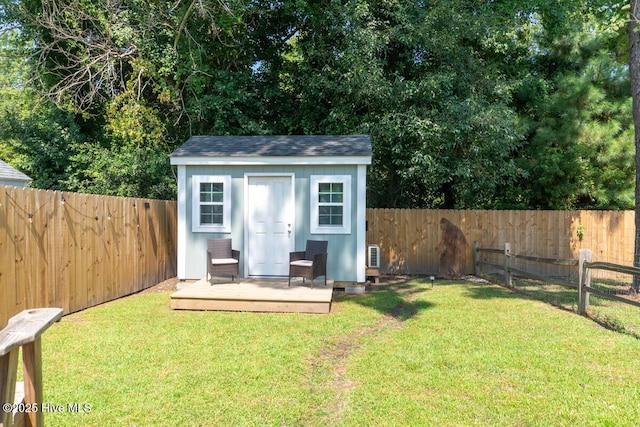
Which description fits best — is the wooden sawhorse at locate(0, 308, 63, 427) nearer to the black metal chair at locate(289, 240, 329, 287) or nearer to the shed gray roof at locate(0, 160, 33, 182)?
the black metal chair at locate(289, 240, 329, 287)

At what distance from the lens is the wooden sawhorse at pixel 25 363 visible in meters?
1.84

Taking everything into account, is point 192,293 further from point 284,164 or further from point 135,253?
point 284,164

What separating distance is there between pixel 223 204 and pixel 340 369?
5249 millimetres

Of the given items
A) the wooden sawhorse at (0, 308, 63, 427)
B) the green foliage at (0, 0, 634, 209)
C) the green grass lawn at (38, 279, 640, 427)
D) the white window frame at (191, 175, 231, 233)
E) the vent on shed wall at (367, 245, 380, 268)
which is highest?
the green foliage at (0, 0, 634, 209)

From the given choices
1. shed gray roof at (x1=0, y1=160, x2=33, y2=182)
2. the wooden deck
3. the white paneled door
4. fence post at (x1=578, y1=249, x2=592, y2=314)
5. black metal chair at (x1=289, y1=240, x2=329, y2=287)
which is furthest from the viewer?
shed gray roof at (x1=0, y1=160, x2=33, y2=182)

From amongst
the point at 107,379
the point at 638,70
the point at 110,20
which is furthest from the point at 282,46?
the point at 107,379

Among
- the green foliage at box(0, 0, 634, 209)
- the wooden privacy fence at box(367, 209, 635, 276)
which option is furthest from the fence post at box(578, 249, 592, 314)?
the green foliage at box(0, 0, 634, 209)

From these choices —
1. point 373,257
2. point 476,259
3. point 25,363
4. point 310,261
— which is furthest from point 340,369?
point 476,259

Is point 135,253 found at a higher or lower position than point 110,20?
lower

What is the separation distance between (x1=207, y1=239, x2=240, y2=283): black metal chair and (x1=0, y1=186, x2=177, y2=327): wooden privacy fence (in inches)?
63.7

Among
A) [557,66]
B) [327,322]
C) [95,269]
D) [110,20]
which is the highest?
[110,20]

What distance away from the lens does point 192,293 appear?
701 centimetres

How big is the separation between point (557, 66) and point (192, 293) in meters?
13.1

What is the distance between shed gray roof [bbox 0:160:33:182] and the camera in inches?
559
